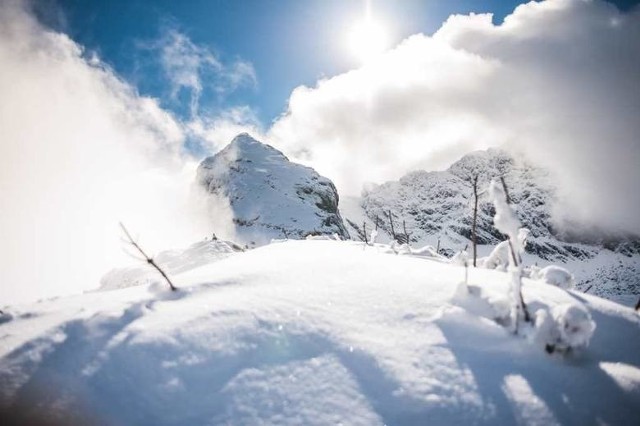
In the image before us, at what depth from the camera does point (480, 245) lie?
176 metres

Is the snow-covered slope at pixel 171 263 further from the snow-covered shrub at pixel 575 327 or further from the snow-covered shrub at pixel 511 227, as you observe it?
the snow-covered shrub at pixel 575 327

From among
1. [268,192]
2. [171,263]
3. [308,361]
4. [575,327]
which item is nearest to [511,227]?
[575,327]

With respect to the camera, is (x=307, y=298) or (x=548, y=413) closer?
(x=548, y=413)

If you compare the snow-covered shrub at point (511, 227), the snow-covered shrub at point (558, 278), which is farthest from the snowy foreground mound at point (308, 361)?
the snow-covered shrub at point (558, 278)

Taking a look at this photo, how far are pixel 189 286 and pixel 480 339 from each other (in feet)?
11.2

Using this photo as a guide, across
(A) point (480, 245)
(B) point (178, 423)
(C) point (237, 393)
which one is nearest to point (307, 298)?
(C) point (237, 393)

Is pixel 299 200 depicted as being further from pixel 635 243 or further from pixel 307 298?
pixel 635 243

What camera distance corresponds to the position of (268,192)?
76.1m

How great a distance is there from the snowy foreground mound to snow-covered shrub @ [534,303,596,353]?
0.11 m

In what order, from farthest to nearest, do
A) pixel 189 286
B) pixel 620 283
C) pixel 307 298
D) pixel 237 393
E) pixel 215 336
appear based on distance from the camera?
pixel 620 283 < pixel 189 286 < pixel 307 298 < pixel 215 336 < pixel 237 393

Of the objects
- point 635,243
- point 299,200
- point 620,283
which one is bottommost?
point 620,283

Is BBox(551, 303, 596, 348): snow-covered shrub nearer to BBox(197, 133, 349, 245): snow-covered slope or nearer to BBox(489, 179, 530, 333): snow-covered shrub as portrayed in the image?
BBox(489, 179, 530, 333): snow-covered shrub

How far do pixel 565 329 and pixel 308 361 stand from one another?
2.37 metres

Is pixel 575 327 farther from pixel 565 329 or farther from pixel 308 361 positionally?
pixel 308 361
